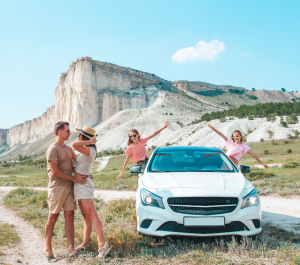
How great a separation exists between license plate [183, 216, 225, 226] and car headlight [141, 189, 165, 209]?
403 millimetres

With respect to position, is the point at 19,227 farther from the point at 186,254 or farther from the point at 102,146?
the point at 102,146

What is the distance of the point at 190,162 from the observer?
5066 millimetres

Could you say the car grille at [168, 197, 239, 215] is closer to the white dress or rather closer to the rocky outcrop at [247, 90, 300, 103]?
the white dress

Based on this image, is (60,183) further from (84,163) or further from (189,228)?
(189,228)

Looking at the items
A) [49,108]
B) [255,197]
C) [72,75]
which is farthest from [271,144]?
[49,108]

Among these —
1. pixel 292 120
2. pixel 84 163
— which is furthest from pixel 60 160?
pixel 292 120

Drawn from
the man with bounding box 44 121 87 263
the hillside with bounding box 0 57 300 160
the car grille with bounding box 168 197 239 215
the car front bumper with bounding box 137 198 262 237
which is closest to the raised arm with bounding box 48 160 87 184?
the man with bounding box 44 121 87 263

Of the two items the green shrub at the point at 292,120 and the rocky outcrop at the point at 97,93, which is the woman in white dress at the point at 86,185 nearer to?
the green shrub at the point at 292,120

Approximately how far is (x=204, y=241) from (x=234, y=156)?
3.35 meters

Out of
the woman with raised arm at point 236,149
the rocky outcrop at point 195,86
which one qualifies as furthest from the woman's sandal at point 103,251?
the rocky outcrop at point 195,86

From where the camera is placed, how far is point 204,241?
13.5 feet

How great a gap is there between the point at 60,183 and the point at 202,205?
6.98 ft

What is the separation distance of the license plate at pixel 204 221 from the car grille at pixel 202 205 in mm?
93

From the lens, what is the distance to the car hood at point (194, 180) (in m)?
3.95
